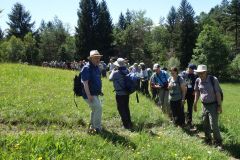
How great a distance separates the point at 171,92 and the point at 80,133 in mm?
4046

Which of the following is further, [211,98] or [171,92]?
[171,92]

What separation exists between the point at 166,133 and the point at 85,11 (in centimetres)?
6280

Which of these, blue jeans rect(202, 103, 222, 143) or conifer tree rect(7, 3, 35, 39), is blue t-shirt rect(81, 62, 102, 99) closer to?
blue jeans rect(202, 103, 222, 143)

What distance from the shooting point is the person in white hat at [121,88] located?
39.9ft

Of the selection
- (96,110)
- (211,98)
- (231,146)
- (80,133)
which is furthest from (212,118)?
(80,133)

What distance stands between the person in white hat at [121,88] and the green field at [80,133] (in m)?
0.33

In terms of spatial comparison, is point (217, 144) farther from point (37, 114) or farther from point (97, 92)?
point (37, 114)

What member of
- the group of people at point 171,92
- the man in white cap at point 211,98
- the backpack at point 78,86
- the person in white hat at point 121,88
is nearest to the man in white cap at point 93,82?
the group of people at point 171,92

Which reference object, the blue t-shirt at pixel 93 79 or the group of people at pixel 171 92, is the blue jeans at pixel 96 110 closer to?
the group of people at pixel 171 92

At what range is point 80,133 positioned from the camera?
1054 cm

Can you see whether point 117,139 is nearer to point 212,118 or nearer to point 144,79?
point 212,118

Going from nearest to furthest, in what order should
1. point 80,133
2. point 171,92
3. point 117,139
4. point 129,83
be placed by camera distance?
point 117,139 → point 80,133 → point 129,83 → point 171,92

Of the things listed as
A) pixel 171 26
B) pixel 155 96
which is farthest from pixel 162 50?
pixel 155 96

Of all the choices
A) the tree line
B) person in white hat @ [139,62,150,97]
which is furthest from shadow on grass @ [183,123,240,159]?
the tree line
